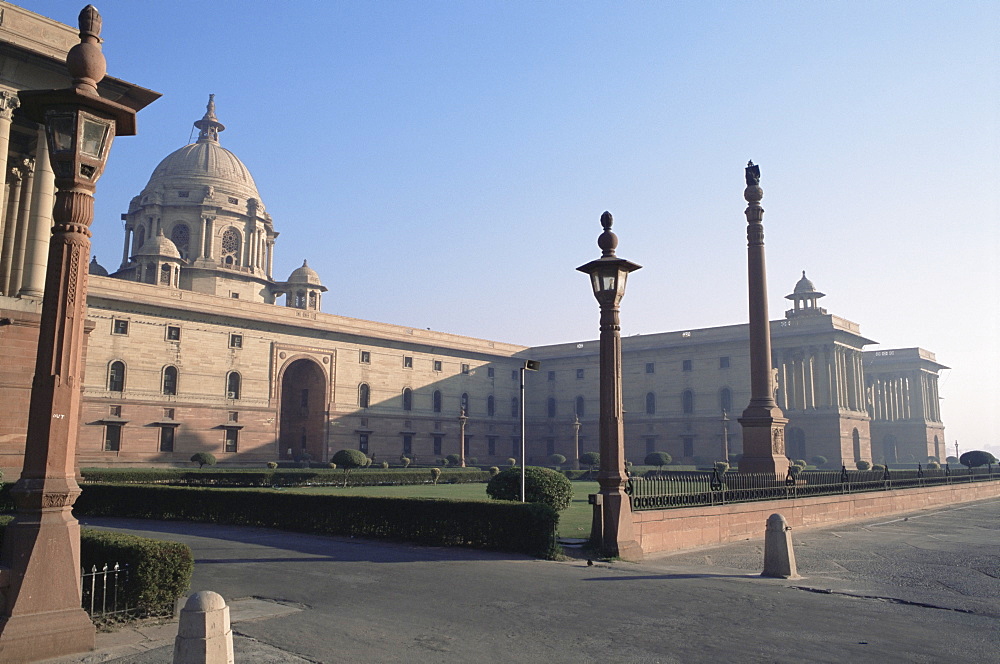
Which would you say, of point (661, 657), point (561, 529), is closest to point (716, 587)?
point (661, 657)

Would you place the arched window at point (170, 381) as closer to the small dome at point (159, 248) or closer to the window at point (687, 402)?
the small dome at point (159, 248)

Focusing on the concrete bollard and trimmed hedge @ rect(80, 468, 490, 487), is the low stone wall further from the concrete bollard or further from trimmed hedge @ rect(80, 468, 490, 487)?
trimmed hedge @ rect(80, 468, 490, 487)

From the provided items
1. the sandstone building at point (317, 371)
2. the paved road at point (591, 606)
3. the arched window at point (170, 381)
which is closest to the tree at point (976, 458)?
the sandstone building at point (317, 371)

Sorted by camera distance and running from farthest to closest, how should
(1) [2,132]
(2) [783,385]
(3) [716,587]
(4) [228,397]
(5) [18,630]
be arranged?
(2) [783,385], (4) [228,397], (1) [2,132], (3) [716,587], (5) [18,630]

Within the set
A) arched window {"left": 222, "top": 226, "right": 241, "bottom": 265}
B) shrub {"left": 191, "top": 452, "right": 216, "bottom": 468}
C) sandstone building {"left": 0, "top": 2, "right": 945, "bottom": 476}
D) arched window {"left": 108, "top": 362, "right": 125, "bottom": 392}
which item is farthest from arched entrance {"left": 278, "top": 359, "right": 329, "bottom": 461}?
arched window {"left": 222, "top": 226, "right": 241, "bottom": 265}

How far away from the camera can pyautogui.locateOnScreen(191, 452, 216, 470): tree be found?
140 feet

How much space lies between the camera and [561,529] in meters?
15.9

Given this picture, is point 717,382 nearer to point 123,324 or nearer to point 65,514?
point 123,324

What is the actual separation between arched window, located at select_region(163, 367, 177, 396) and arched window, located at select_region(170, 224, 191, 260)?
779 inches

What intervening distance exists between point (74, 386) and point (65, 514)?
111cm

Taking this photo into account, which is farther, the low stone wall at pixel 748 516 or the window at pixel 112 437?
the window at pixel 112 437

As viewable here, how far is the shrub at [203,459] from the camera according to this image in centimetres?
4253

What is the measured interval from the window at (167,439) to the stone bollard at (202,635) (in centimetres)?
4333

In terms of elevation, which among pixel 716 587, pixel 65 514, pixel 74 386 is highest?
pixel 74 386
